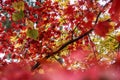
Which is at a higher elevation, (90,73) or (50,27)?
(50,27)

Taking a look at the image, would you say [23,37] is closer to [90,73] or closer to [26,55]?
[26,55]

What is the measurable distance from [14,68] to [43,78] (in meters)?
0.24

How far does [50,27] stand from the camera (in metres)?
9.19

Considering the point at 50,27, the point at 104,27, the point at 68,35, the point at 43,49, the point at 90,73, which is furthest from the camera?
the point at 68,35

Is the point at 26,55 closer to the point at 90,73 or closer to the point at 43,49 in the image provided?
the point at 43,49


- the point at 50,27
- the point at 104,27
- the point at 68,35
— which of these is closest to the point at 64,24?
the point at 68,35

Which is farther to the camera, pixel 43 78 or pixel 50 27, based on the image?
A: pixel 50 27

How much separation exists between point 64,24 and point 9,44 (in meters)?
2.21

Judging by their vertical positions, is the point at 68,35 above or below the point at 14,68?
above

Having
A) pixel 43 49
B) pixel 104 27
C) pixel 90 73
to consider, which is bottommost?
pixel 90 73

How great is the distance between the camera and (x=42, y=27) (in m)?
8.84

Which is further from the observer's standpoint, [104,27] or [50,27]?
[50,27]

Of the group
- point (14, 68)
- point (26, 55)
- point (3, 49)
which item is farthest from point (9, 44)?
point (14, 68)

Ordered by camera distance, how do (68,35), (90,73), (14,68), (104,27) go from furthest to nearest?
1. (68,35)
2. (104,27)
3. (14,68)
4. (90,73)
